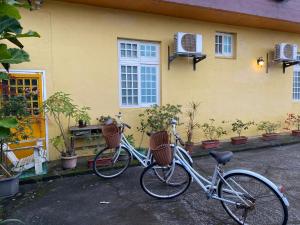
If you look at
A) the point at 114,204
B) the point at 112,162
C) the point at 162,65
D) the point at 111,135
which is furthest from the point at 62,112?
the point at 162,65

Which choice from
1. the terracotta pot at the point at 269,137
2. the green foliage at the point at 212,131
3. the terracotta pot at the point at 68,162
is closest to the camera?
the terracotta pot at the point at 68,162

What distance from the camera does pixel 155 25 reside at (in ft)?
22.7

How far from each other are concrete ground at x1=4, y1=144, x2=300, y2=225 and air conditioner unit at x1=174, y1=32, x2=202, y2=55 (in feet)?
10.5

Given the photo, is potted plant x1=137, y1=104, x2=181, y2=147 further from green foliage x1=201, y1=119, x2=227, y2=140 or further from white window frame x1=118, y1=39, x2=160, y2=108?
green foliage x1=201, y1=119, x2=227, y2=140

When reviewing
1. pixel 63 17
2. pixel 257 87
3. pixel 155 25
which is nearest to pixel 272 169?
pixel 257 87

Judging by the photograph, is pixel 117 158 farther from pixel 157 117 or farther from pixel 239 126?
pixel 239 126

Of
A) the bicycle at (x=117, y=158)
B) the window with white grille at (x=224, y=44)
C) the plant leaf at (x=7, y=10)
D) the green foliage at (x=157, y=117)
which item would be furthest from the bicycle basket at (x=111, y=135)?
the window with white grille at (x=224, y=44)

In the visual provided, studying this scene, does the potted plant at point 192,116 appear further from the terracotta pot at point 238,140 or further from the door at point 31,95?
the door at point 31,95

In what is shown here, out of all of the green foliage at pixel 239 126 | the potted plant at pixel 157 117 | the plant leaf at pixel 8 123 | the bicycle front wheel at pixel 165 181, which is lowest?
the bicycle front wheel at pixel 165 181

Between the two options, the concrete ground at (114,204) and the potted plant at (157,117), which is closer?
the concrete ground at (114,204)

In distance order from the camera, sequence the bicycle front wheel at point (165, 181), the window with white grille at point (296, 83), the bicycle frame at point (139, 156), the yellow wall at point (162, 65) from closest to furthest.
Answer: the bicycle front wheel at point (165, 181) < the bicycle frame at point (139, 156) < the yellow wall at point (162, 65) < the window with white grille at point (296, 83)

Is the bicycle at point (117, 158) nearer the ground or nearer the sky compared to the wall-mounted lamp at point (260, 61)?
nearer the ground

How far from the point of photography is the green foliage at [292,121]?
367 inches

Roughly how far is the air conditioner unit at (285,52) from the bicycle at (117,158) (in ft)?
19.8
